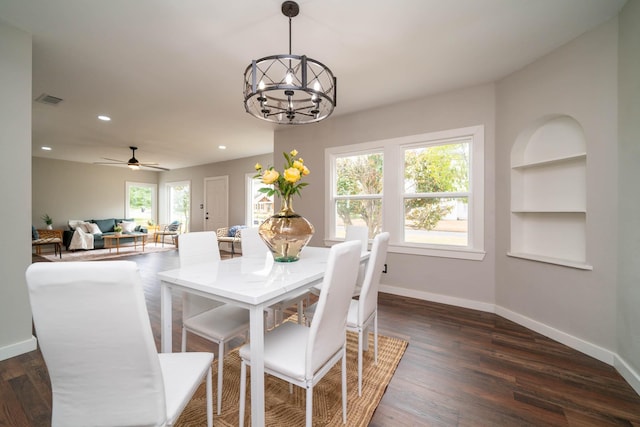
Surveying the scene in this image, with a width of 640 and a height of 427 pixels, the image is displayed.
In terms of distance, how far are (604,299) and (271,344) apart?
2502 mm

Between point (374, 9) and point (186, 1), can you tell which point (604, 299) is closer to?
point (374, 9)

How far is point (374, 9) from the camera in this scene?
1914 millimetres

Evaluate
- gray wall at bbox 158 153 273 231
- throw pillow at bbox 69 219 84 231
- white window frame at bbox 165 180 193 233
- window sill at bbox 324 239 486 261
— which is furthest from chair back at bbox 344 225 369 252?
throw pillow at bbox 69 219 84 231

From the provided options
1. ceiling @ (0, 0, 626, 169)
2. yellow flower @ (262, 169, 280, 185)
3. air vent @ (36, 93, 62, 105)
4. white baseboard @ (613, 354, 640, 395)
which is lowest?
white baseboard @ (613, 354, 640, 395)

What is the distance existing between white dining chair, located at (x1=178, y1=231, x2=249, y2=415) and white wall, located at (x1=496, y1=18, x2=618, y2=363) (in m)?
2.62

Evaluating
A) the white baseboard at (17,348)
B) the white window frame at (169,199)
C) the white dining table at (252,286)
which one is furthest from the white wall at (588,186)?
the white window frame at (169,199)

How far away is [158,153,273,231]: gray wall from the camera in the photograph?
7.28 meters

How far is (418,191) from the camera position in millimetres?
3436

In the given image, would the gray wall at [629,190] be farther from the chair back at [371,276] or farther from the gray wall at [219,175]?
the gray wall at [219,175]

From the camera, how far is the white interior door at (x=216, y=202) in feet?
25.3

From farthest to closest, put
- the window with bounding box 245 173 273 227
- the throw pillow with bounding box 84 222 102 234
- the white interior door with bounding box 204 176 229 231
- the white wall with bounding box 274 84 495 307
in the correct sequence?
the white interior door with bounding box 204 176 229 231 < the throw pillow with bounding box 84 222 102 234 < the window with bounding box 245 173 273 227 < the white wall with bounding box 274 84 495 307

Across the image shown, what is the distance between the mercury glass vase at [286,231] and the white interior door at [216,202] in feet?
20.7

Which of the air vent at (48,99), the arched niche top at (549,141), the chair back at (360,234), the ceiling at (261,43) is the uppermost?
the ceiling at (261,43)

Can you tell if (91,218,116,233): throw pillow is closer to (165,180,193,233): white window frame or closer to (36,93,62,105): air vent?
(165,180,193,233): white window frame
